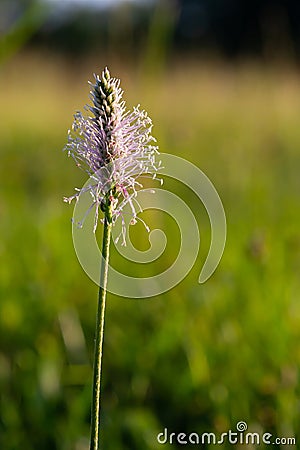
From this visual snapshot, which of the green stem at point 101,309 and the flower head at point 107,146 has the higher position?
the flower head at point 107,146

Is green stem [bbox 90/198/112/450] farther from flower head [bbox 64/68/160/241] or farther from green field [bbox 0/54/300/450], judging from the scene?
green field [bbox 0/54/300/450]

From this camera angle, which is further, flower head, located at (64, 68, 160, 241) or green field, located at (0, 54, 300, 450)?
green field, located at (0, 54, 300, 450)

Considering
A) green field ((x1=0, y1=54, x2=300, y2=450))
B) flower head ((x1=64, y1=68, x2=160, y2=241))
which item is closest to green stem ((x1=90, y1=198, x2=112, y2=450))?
flower head ((x1=64, y1=68, x2=160, y2=241))

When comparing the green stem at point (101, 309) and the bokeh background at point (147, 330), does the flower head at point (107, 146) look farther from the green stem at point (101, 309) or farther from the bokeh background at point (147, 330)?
the bokeh background at point (147, 330)

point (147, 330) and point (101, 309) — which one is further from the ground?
point (147, 330)

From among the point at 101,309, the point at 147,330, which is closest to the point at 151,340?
the point at 147,330

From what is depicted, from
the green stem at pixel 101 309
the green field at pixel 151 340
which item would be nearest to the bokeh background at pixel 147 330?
the green field at pixel 151 340

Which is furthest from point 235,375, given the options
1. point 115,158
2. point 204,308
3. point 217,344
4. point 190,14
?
point 190,14

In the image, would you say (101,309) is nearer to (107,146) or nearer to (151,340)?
(107,146)
